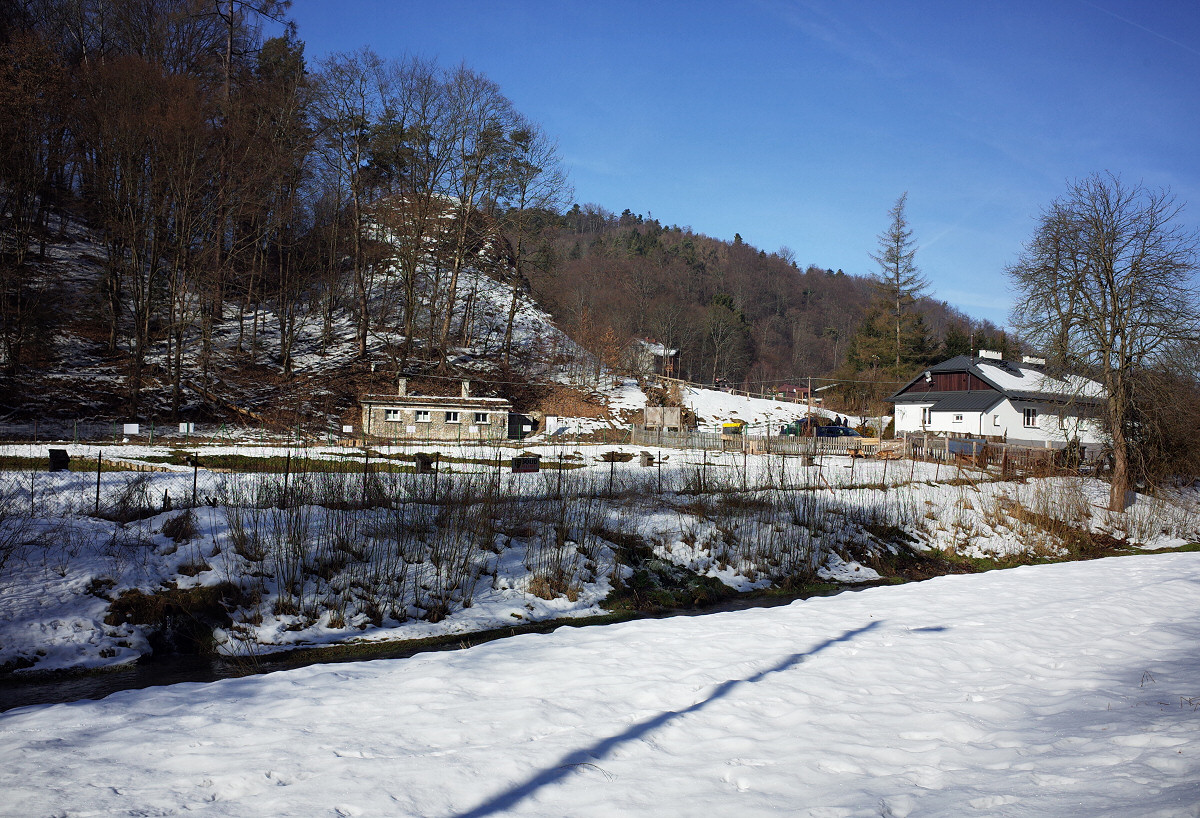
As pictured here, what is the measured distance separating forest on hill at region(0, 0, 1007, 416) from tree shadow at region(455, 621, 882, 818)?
32.4m

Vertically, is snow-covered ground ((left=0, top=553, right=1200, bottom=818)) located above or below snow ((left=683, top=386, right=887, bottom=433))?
below

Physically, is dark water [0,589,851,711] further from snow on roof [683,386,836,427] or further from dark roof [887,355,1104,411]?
dark roof [887,355,1104,411]

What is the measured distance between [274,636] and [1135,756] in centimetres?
994

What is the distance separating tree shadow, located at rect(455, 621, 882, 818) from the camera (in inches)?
175

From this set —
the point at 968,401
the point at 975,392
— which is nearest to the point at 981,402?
the point at 968,401

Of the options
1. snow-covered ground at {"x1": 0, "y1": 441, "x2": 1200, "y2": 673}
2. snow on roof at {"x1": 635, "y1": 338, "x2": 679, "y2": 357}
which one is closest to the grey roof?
snow on roof at {"x1": 635, "y1": 338, "x2": 679, "y2": 357}

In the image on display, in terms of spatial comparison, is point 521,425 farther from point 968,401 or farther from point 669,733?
point 669,733

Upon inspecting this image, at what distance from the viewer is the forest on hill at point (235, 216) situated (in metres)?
33.1

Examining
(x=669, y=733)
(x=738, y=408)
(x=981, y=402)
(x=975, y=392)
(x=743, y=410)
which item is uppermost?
(x=975, y=392)

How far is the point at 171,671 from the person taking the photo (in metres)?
8.91

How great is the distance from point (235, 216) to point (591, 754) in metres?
41.6

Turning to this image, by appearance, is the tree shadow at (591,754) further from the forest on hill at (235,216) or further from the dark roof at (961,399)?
the dark roof at (961,399)

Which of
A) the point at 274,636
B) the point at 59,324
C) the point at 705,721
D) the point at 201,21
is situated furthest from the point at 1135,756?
the point at 201,21

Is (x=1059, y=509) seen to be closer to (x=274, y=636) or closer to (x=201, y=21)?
(x=274, y=636)
